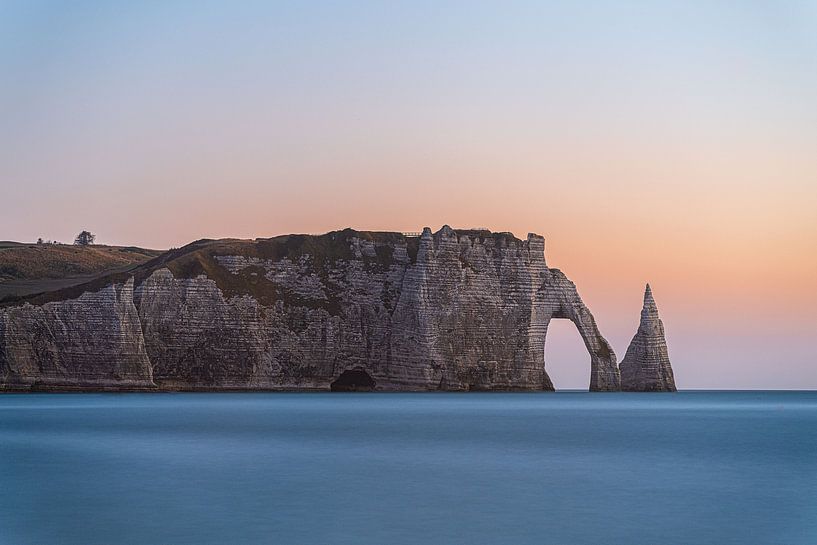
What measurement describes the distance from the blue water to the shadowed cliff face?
3715 centimetres

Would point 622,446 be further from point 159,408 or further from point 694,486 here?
point 159,408

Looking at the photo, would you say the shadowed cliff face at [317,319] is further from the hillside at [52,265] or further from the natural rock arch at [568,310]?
the hillside at [52,265]

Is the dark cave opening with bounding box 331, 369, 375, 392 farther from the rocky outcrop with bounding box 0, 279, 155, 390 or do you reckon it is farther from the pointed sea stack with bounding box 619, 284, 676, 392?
the pointed sea stack with bounding box 619, 284, 676, 392

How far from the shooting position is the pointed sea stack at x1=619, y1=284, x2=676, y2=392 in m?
134

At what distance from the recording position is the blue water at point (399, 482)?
30750 mm

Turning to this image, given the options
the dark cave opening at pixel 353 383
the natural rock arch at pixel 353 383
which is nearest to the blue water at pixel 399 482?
the natural rock arch at pixel 353 383

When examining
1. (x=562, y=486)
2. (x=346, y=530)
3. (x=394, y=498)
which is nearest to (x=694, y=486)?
(x=562, y=486)

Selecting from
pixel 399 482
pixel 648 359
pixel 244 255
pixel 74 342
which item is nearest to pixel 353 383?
pixel 244 255

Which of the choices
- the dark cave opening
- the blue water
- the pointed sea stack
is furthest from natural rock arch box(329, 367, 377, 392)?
the blue water

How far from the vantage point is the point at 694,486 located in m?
41.6

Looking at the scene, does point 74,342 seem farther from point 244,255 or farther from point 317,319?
point 317,319

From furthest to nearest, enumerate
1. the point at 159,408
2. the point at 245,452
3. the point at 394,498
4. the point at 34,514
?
the point at 159,408, the point at 245,452, the point at 394,498, the point at 34,514

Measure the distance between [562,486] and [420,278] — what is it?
3455 inches

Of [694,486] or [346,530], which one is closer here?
[346,530]
